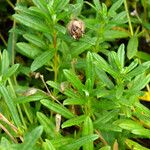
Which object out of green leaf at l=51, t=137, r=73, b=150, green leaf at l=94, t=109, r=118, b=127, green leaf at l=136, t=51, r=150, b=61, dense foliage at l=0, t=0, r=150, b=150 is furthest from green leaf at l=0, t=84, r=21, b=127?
green leaf at l=136, t=51, r=150, b=61

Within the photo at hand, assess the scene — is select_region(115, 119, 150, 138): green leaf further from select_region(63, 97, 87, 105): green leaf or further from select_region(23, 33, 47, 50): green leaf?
select_region(23, 33, 47, 50): green leaf

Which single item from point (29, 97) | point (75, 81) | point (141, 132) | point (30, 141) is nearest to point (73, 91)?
point (75, 81)

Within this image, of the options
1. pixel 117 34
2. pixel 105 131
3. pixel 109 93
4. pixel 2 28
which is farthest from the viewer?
pixel 2 28

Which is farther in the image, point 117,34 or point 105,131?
point 117,34

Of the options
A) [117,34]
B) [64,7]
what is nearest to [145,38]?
[117,34]

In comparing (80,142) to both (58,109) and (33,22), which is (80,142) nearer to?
(58,109)

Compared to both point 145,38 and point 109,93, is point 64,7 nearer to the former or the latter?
point 109,93
